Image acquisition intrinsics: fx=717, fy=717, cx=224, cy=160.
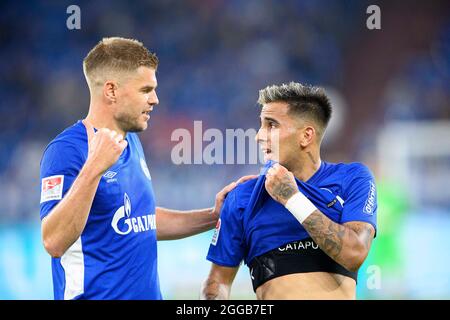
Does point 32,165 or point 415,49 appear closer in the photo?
point 32,165

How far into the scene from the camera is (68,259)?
370 cm

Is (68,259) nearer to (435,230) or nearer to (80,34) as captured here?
→ (435,230)

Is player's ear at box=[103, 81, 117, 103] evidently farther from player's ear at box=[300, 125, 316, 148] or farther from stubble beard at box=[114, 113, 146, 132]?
player's ear at box=[300, 125, 316, 148]

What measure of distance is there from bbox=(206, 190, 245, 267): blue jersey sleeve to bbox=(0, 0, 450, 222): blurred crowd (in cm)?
503

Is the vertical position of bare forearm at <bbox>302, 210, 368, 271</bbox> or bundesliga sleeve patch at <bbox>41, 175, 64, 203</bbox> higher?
bundesliga sleeve patch at <bbox>41, 175, 64, 203</bbox>

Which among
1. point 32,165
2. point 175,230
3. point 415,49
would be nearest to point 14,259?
point 32,165

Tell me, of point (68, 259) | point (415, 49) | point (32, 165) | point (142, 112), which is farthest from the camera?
point (415, 49)

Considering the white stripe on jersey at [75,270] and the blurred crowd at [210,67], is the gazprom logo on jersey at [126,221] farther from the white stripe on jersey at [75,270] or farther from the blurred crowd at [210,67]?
the blurred crowd at [210,67]

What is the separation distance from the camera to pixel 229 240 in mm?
4016

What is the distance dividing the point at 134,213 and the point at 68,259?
42cm

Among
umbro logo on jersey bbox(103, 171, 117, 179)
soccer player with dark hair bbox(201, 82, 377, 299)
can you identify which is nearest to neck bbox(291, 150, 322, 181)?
soccer player with dark hair bbox(201, 82, 377, 299)

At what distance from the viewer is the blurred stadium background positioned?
8320 mm
